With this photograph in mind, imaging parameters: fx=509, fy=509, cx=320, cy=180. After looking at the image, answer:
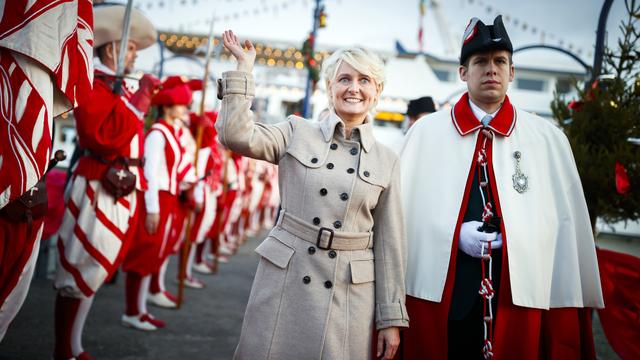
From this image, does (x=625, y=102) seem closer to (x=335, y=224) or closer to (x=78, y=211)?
(x=335, y=224)

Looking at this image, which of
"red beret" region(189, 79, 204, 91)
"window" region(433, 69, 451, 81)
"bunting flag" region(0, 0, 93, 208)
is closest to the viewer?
"bunting flag" region(0, 0, 93, 208)

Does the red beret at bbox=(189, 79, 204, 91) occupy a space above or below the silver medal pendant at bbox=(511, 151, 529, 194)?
above

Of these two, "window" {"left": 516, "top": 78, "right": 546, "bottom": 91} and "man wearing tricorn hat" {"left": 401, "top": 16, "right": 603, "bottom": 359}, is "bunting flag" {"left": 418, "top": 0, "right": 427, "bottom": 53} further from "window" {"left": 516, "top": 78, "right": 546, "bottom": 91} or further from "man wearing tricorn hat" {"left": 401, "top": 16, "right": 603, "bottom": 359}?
"man wearing tricorn hat" {"left": 401, "top": 16, "right": 603, "bottom": 359}

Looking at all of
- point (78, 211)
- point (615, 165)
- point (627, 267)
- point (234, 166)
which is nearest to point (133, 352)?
point (78, 211)

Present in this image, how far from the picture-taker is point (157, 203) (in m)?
4.84

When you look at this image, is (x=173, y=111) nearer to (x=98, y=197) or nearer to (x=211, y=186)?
(x=98, y=197)

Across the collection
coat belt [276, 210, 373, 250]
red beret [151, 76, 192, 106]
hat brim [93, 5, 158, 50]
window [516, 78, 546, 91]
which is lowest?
coat belt [276, 210, 373, 250]

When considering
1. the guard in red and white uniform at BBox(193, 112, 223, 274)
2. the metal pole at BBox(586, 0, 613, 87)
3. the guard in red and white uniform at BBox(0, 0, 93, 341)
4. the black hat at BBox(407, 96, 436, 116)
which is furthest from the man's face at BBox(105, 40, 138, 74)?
the metal pole at BBox(586, 0, 613, 87)

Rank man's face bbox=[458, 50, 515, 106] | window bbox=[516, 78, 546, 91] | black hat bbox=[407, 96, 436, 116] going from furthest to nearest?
1. window bbox=[516, 78, 546, 91]
2. black hat bbox=[407, 96, 436, 116]
3. man's face bbox=[458, 50, 515, 106]

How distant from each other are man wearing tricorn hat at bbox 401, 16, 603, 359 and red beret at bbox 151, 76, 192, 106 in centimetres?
319

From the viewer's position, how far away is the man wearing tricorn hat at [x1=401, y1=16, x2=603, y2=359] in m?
2.50

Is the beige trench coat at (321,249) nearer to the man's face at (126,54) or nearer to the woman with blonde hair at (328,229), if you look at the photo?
the woman with blonde hair at (328,229)

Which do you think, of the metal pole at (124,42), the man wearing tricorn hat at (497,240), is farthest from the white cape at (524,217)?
the metal pole at (124,42)

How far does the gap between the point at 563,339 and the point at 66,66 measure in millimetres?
2646
